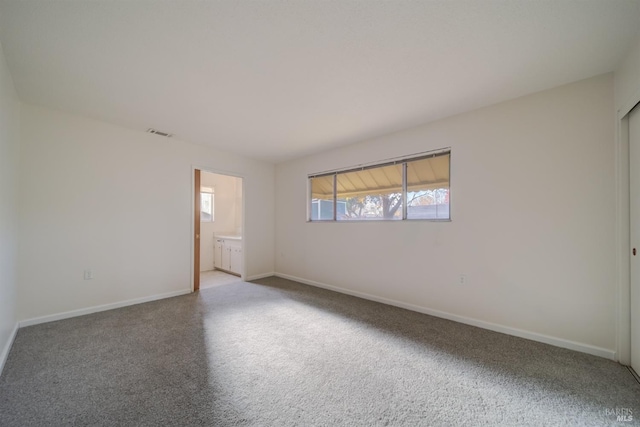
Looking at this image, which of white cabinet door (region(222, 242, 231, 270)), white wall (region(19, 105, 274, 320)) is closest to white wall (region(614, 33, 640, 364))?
white wall (region(19, 105, 274, 320))

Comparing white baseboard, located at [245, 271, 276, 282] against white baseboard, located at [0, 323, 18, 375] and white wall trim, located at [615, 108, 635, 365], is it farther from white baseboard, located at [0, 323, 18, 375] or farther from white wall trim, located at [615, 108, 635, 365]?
A: white wall trim, located at [615, 108, 635, 365]

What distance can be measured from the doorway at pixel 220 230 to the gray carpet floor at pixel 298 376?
7.62 feet

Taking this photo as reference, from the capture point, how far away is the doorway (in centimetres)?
530

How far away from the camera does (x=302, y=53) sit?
6.28ft

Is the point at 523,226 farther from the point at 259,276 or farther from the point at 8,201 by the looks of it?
the point at 8,201

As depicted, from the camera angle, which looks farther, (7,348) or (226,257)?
(226,257)

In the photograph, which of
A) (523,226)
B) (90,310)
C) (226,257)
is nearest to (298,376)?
(523,226)

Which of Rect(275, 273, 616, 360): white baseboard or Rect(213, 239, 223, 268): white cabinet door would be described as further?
Rect(213, 239, 223, 268): white cabinet door

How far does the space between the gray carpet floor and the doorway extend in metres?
2.32

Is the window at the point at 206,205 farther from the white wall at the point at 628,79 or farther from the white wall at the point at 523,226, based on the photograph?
the white wall at the point at 628,79

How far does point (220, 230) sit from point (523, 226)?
6027 millimetres

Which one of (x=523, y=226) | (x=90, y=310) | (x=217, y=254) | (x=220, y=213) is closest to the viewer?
(x=523, y=226)

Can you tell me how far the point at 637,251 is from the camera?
1.89 m

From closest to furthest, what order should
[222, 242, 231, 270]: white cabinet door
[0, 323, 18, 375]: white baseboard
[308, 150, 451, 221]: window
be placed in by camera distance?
[0, 323, 18, 375]: white baseboard, [308, 150, 451, 221]: window, [222, 242, 231, 270]: white cabinet door
